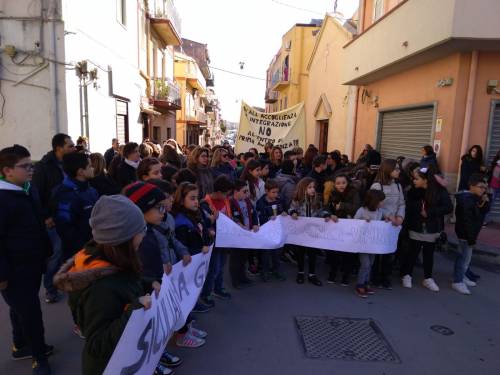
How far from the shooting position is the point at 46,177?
13.8ft

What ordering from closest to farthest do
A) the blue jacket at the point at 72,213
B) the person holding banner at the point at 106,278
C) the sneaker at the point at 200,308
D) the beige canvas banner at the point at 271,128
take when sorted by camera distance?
the person holding banner at the point at 106,278 < the blue jacket at the point at 72,213 < the sneaker at the point at 200,308 < the beige canvas banner at the point at 271,128

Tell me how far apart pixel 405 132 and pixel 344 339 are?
772 centimetres

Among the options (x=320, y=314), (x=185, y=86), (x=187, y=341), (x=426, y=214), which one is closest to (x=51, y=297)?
(x=187, y=341)

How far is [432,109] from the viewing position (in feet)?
28.1

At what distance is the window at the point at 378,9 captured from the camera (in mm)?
11253

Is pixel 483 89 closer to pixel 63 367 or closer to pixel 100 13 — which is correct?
pixel 63 367

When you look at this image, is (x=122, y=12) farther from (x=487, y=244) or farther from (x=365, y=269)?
(x=487, y=244)

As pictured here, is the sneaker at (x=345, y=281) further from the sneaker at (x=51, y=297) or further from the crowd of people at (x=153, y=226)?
the sneaker at (x=51, y=297)

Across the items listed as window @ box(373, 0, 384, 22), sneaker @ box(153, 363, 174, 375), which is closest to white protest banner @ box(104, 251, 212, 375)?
sneaker @ box(153, 363, 174, 375)

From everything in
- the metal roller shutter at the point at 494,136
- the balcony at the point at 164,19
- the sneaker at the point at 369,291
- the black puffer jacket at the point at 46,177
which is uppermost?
the balcony at the point at 164,19

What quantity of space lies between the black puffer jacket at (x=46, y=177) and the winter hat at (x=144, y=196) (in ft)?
7.23

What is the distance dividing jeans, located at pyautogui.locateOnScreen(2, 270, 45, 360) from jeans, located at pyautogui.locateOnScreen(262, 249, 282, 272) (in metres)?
2.82

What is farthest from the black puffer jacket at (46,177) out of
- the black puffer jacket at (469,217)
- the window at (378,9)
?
the window at (378,9)

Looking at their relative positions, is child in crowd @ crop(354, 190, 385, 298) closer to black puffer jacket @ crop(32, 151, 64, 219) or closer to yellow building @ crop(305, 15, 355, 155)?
black puffer jacket @ crop(32, 151, 64, 219)
